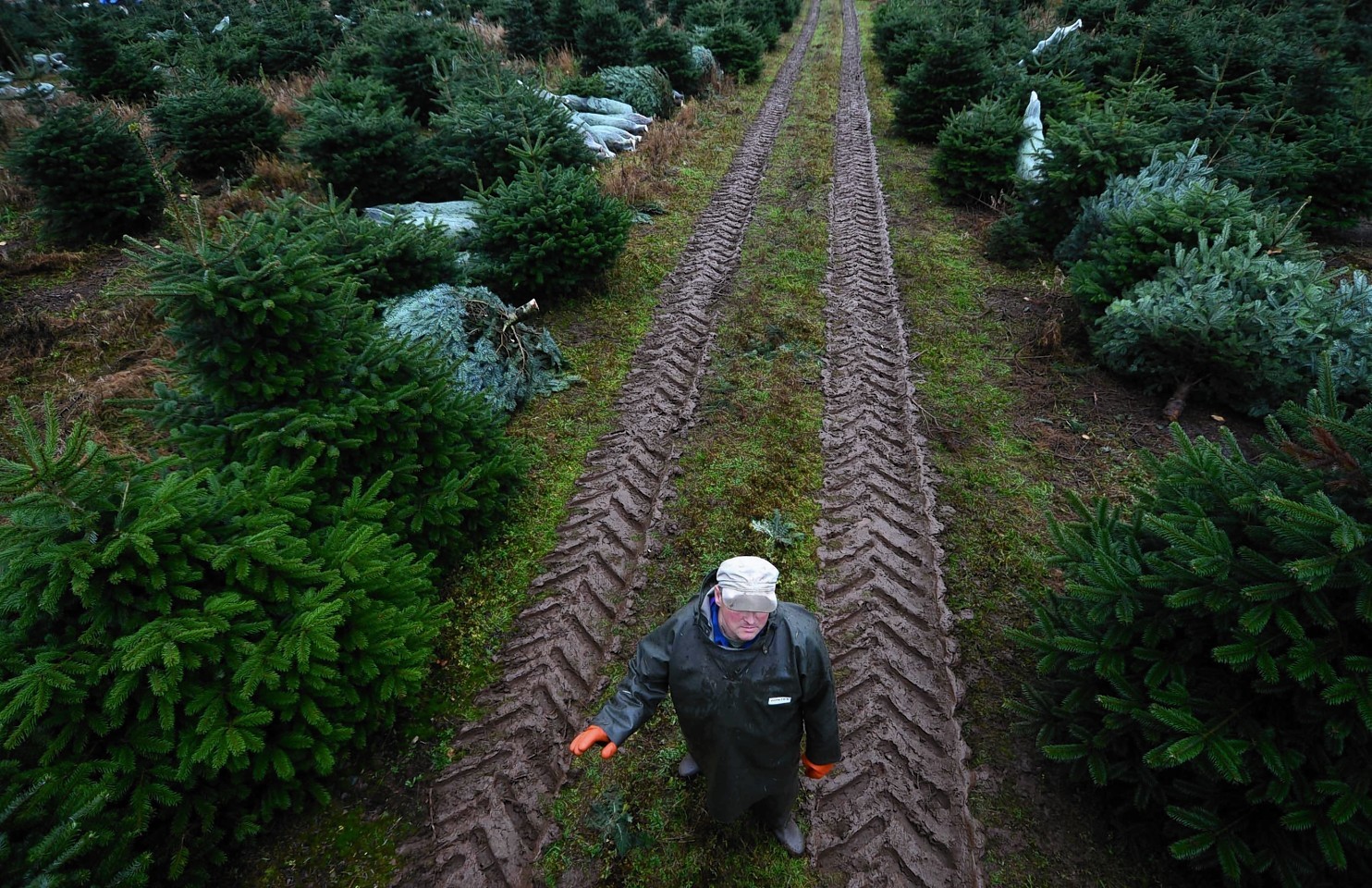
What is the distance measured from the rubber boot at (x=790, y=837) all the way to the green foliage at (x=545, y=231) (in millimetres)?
5836

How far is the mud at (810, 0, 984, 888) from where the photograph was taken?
3.04 meters

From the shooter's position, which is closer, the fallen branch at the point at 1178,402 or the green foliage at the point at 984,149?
the fallen branch at the point at 1178,402

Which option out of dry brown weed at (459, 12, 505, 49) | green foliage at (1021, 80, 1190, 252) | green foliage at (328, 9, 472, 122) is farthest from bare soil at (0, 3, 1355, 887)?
dry brown weed at (459, 12, 505, 49)

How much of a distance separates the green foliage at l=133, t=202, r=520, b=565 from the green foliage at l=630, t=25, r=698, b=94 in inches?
506

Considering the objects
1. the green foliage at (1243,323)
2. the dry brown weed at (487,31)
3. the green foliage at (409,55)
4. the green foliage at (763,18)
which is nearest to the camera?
the green foliage at (1243,323)

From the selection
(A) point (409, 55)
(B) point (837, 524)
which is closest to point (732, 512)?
(B) point (837, 524)

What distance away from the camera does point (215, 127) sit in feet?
31.9

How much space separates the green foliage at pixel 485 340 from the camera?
546 centimetres

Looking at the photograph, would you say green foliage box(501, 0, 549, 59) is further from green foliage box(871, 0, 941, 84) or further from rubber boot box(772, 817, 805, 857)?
rubber boot box(772, 817, 805, 857)

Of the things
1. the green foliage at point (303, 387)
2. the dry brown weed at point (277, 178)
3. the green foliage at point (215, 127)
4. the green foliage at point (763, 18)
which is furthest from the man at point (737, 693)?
the green foliage at point (763, 18)

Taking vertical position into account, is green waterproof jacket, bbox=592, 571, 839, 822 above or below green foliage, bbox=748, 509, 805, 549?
above

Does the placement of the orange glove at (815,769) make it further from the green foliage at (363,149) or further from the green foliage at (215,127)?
the green foliage at (215,127)

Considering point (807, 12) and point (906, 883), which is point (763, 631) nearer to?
point (906, 883)

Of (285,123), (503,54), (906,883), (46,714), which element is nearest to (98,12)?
(285,123)
